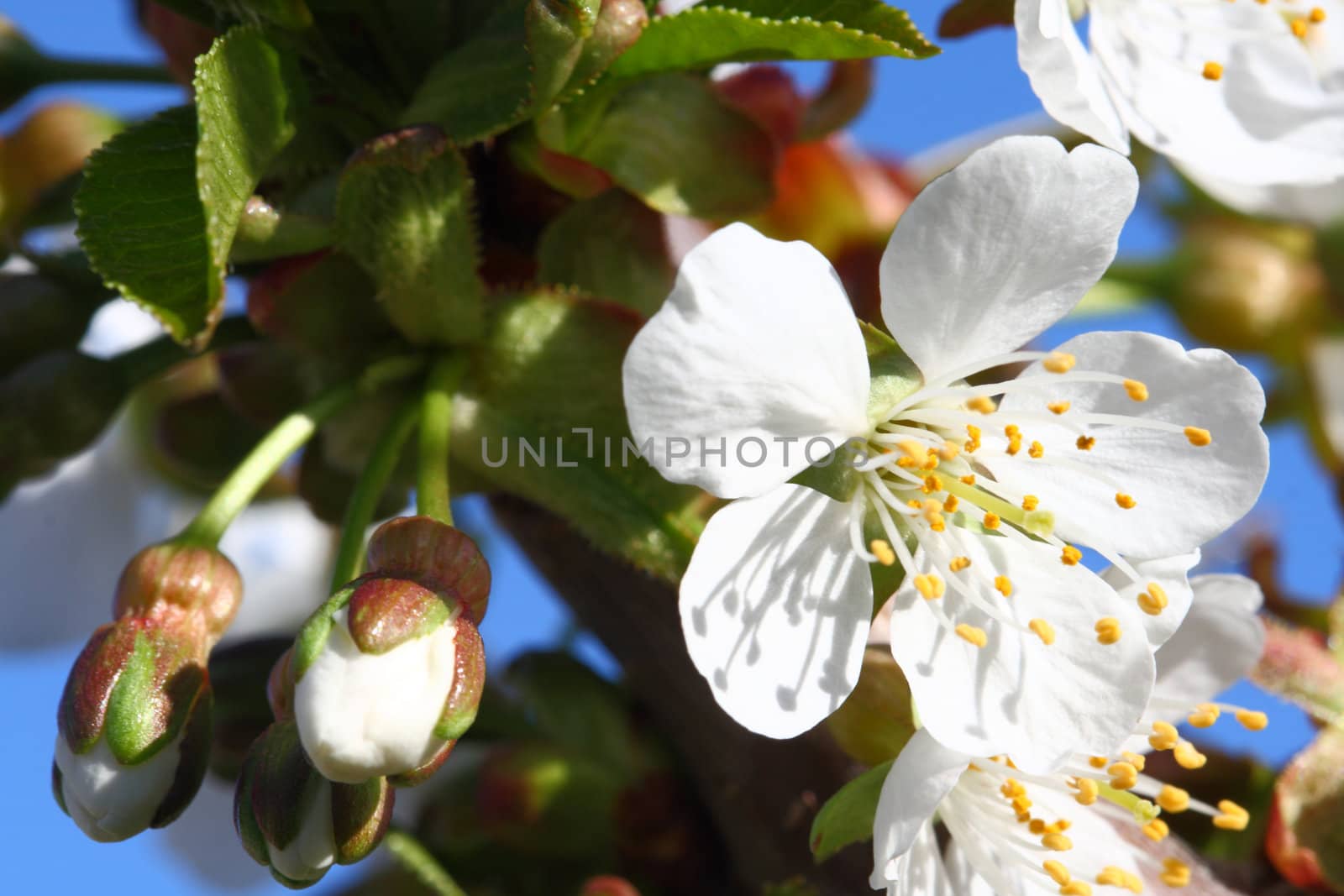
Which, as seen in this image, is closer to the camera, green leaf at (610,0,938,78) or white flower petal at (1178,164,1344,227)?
green leaf at (610,0,938,78)

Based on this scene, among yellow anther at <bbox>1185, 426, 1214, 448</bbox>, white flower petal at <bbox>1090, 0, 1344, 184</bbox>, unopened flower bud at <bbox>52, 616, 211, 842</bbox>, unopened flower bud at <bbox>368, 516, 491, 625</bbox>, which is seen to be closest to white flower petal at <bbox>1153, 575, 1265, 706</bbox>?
yellow anther at <bbox>1185, 426, 1214, 448</bbox>

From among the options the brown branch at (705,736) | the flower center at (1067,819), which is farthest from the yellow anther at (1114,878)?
the brown branch at (705,736)

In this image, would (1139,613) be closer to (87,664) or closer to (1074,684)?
(1074,684)

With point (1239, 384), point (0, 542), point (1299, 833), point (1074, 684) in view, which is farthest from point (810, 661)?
point (0, 542)

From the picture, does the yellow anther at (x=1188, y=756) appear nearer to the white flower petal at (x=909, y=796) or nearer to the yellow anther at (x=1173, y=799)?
the yellow anther at (x=1173, y=799)

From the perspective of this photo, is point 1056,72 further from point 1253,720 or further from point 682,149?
point 1253,720

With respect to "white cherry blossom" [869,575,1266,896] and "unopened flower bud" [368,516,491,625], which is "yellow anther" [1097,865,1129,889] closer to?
"white cherry blossom" [869,575,1266,896]
